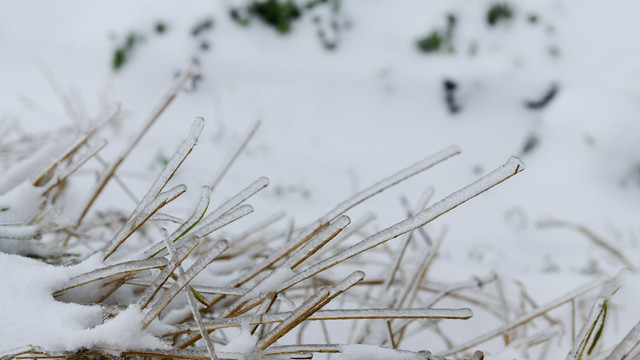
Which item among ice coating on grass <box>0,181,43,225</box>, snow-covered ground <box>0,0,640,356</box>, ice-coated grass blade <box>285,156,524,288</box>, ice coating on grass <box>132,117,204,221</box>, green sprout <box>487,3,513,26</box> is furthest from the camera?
green sprout <box>487,3,513,26</box>

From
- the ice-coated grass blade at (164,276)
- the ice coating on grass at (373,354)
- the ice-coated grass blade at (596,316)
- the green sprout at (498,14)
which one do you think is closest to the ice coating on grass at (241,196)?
the ice-coated grass blade at (164,276)

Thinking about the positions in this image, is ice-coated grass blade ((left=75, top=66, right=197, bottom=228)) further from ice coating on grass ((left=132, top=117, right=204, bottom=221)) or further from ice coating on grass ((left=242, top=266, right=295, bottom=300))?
ice coating on grass ((left=242, top=266, right=295, bottom=300))

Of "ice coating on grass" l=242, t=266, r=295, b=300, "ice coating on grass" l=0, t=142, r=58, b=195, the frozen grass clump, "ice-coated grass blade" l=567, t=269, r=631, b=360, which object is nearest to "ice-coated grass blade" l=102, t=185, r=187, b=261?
the frozen grass clump

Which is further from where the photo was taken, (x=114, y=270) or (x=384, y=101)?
(x=384, y=101)

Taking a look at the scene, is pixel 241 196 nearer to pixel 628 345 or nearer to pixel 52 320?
pixel 52 320

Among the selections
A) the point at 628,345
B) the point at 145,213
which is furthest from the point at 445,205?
the point at 145,213

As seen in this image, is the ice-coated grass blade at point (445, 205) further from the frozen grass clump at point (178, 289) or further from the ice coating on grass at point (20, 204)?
the ice coating on grass at point (20, 204)

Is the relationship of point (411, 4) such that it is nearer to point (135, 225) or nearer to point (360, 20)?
point (360, 20)

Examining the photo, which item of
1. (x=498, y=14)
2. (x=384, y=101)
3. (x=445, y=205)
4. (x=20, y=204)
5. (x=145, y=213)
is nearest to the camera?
(x=445, y=205)
